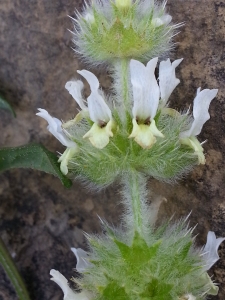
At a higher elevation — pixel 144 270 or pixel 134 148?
pixel 134 148

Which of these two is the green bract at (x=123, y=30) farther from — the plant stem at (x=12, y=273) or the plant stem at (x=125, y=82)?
the plant stem at (x=12, y=273)

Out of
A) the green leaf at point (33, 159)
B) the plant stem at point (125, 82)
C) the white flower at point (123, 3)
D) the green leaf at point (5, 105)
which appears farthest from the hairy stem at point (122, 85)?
the green leaf at point (5, 105)

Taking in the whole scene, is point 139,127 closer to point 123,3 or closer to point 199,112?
point 199,112

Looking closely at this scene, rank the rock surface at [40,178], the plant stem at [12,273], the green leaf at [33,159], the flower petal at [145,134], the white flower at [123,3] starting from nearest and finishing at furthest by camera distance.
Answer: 1. the flower petal at [145,134]
2. the white flower at [123,3]
3. the green leaf at [33,159]
4. the plant stem at [12,273]
5. the rock surface at [40,178]

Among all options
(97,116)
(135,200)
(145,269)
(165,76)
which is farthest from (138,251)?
(165,76)

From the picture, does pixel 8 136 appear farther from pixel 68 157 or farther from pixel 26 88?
pixel 68 157

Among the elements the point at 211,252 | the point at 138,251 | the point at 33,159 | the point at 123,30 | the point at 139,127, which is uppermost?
the point at 123,30
